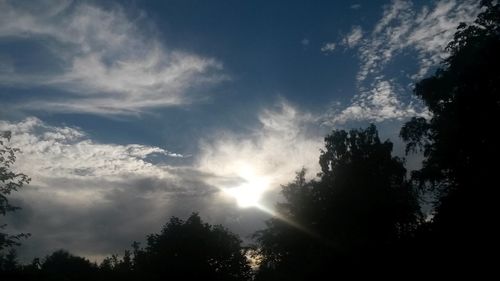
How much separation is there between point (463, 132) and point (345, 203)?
1750 cm

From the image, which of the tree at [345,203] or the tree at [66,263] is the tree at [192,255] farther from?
the tree at [66,263]

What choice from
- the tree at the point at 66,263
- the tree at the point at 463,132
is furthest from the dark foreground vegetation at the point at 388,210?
the tree at the point at 66,263

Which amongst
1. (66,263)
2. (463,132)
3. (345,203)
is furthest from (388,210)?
(66,263)

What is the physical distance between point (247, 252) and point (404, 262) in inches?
1647

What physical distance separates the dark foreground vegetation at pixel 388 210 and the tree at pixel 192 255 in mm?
142

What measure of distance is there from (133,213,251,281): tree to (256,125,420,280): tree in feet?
20.7

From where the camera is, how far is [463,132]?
104ft

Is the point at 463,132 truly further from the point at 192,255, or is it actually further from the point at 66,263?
the point at 66,263

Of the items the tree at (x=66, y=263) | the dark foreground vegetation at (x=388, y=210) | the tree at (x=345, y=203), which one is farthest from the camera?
the tree at (x=66, y=263)

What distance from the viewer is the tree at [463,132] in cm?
2152

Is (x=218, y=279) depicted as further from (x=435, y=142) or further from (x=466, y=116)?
(x=466, y=116)

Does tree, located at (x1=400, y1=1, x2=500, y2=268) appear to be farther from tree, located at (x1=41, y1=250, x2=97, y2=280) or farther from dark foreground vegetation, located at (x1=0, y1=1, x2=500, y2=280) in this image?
tree, located at (x1=41, y1=250, x2=97, y2=280)

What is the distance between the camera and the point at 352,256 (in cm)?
2583

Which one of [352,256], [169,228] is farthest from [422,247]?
[169,228]
